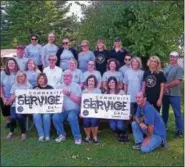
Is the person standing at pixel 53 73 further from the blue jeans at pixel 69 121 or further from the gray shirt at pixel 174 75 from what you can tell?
the gray shirt at pixel 174 75

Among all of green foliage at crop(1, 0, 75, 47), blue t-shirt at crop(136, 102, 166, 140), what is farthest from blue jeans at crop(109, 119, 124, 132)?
green foliage at crop(1, 0, 75, 47)

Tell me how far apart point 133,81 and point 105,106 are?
2.49 feet

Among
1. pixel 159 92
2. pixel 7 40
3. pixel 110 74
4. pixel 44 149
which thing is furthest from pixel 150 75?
pixel 7 40

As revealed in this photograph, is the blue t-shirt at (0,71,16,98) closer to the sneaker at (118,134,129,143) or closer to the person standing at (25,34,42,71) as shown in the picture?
the person standing at (25,34,42,71)

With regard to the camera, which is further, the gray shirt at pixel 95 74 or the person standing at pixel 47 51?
the person standing at pixel 47 51

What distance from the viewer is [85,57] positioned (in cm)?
856

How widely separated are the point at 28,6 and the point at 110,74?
28.5 meters

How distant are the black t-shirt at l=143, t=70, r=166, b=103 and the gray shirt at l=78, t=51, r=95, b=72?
1.46 meters

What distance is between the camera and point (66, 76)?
→ 25.6 ft

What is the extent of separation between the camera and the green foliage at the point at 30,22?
34719 mm

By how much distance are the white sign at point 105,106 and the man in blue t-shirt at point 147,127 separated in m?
0.57

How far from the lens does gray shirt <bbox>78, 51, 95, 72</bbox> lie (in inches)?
337

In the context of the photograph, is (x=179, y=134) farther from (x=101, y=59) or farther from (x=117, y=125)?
(x=101, y=59)

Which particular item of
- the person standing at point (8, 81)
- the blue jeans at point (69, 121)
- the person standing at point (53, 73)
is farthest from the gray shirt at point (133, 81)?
the person standing at point (8, 81)
